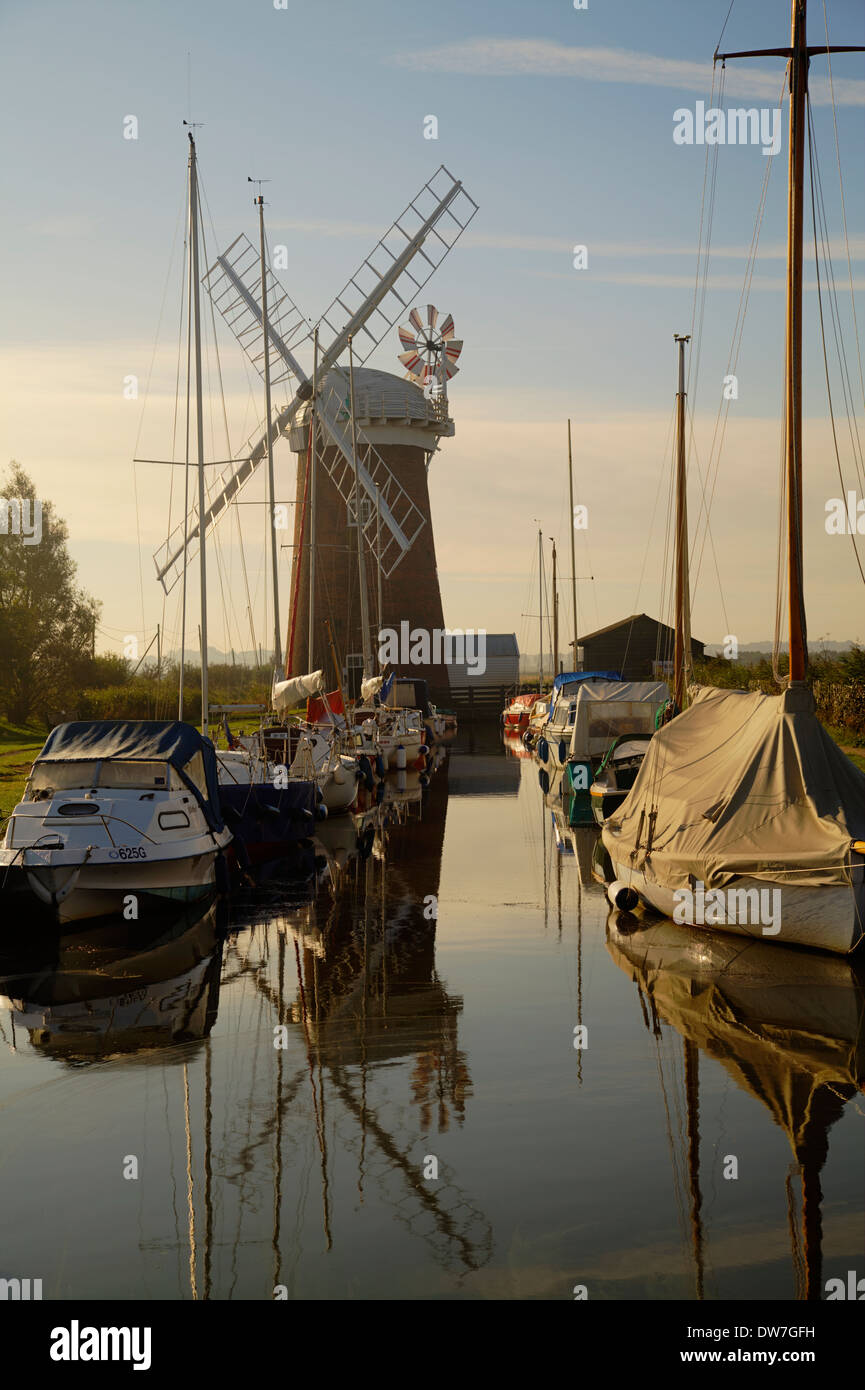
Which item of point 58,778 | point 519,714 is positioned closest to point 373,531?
point 519,714

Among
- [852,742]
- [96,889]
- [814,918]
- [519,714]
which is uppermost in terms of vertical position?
[814,918]

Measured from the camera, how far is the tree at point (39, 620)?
2258 inches

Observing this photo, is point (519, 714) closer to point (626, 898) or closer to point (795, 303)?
point (795, 303)

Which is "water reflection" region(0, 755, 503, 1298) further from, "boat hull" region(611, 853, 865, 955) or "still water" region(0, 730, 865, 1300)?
"boat hull" region(611, 853, 865, 955)

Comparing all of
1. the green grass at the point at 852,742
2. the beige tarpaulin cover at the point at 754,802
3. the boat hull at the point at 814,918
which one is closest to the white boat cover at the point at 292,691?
the beige tarpaulin cover at the point at 754,802

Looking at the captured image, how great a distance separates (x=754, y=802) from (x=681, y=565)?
22.1 metres

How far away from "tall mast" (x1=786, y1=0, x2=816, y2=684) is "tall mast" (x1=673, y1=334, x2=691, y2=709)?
14.9m

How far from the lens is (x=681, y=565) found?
120 feet

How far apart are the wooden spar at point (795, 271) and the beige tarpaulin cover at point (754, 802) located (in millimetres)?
2239

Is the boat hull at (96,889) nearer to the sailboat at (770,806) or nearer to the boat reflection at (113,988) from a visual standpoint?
the boat reflection at (113,988)

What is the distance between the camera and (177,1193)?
26.4 feet

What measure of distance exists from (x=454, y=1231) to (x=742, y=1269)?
1630 mm
